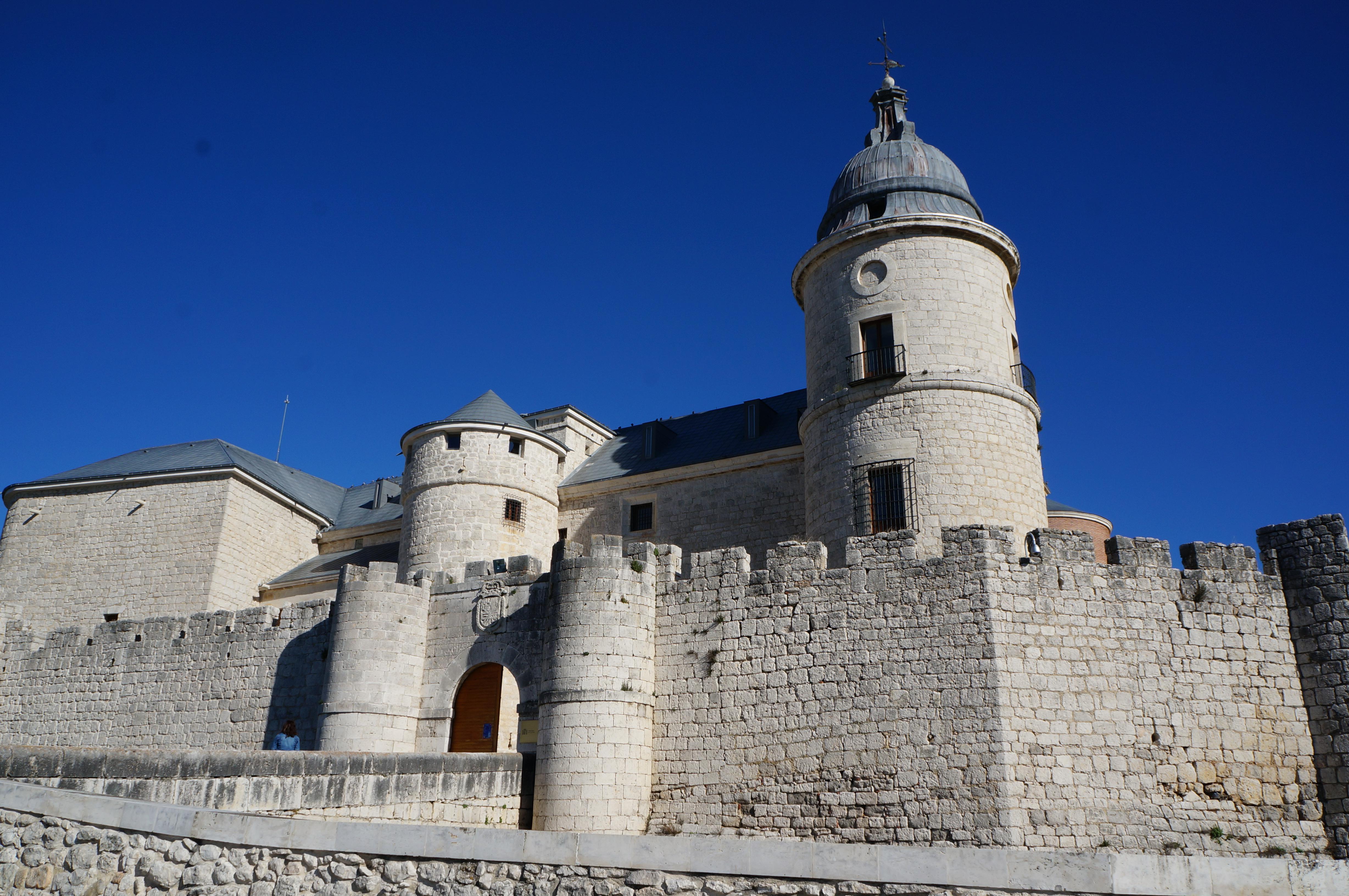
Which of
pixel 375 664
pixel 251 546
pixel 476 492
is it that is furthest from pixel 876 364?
pixel 251 546

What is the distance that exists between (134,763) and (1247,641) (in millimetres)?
13890

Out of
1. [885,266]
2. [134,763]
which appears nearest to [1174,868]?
[134,763]

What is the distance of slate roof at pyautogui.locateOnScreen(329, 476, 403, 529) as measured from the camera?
29828 millimetres

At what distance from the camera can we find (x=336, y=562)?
93.7 feet

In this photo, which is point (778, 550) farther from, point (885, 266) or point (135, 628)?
point (135, 628)

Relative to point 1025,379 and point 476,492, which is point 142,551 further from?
point 1025,379

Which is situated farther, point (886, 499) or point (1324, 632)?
point (886, 499)

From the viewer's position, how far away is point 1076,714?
1309 cm

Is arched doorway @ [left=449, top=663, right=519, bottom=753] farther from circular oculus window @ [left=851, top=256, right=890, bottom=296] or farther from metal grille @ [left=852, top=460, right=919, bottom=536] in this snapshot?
circular oculus window @ [left=851, top=256, right=890, bottom=296]

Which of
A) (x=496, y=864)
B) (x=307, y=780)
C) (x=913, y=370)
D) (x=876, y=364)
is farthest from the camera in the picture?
(x=876, y=364)

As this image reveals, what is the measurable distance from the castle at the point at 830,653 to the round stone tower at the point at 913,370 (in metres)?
0.06

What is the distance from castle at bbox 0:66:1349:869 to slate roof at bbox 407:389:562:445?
11.4 inches

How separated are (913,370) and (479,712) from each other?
1009cm

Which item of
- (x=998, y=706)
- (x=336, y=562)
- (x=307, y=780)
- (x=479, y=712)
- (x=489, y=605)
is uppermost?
(x=336, y=562)
